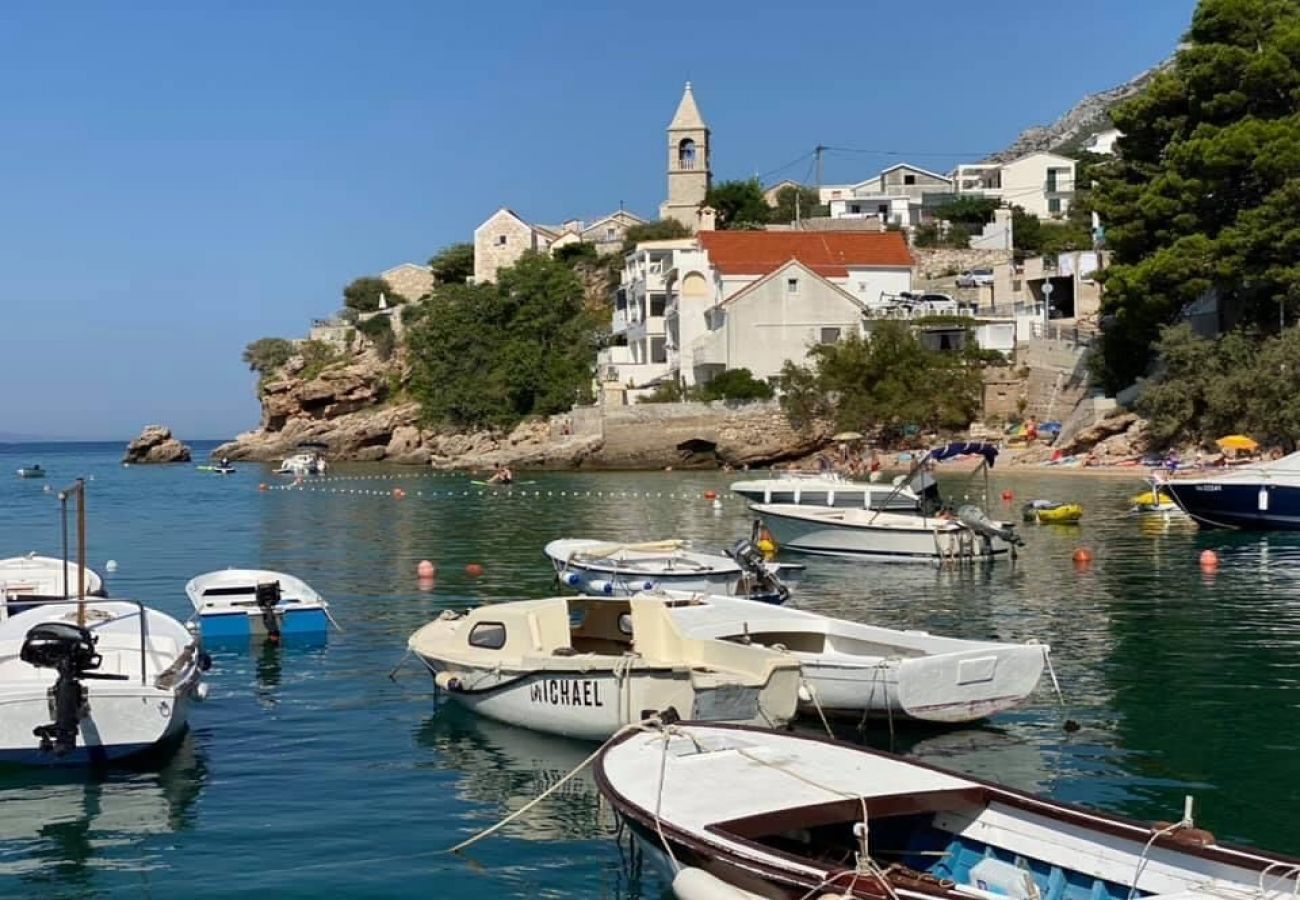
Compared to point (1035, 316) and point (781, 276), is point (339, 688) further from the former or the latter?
point (1035, 316)

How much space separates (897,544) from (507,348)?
57.1m

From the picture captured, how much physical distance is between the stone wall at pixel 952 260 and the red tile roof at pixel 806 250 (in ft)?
25.4

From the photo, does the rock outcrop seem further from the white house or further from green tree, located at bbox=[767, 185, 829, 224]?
the white house

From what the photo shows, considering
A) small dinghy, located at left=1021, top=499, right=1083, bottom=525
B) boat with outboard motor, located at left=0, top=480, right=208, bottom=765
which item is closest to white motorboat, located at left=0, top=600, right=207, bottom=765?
boat with outboard motor, located at left=0, top=480, right=208, bottom=765

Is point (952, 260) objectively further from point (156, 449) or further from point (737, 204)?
point (156, 449)

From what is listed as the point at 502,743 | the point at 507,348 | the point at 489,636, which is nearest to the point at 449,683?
the point at 489,636

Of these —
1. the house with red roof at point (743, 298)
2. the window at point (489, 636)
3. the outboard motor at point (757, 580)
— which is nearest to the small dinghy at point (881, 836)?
the window at point (489, 636)

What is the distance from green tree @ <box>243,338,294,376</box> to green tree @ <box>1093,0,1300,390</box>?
73.6 m

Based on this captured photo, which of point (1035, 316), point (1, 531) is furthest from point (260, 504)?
point (1035, 316)

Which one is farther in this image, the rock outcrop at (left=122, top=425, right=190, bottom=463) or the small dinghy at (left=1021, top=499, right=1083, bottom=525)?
the rock outcrop at (left=122, top=425, right=190, bottom=463)

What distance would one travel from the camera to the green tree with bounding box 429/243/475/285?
114 meters

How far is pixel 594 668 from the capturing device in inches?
583

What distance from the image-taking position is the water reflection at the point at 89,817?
11.7 metres

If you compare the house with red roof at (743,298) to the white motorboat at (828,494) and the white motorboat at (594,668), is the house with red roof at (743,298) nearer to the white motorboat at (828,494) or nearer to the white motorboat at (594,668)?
the white motorboat at (828,494)
